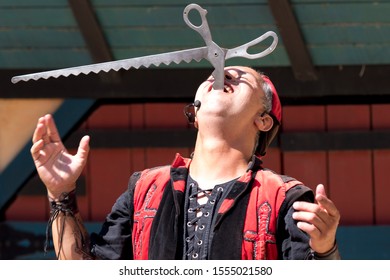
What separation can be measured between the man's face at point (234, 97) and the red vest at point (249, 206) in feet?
0.48

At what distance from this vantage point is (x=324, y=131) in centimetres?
583

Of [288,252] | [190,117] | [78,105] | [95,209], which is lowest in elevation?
[288,252]

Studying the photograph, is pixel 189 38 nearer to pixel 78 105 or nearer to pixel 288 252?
pixel 78 105

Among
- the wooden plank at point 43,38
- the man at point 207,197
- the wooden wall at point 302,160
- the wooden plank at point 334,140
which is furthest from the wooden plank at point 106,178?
the man at point 207,197

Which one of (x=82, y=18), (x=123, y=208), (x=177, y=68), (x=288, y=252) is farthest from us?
(x=177, y=68)

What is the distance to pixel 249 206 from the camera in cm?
288

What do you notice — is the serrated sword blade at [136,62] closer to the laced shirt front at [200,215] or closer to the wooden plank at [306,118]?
the laced shirt front at [200,215]

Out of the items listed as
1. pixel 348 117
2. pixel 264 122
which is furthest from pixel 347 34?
pixel 264 122

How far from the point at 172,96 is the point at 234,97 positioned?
9.38 feet

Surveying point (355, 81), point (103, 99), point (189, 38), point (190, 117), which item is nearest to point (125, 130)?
point (103, 99)

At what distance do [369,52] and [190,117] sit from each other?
2528mm

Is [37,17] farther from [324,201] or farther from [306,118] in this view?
[324,201]

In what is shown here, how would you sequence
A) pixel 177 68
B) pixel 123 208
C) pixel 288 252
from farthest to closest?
pixel 177 68
pixel 123 208
pixel 288 252

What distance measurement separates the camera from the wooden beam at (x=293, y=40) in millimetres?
5148
